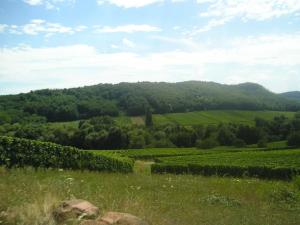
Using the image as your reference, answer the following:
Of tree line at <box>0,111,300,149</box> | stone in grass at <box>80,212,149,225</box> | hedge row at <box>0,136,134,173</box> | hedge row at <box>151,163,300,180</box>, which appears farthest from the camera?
tree line at <box>0,111,300,149</box>

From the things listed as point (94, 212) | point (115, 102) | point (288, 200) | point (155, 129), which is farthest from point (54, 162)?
point (115, 102)

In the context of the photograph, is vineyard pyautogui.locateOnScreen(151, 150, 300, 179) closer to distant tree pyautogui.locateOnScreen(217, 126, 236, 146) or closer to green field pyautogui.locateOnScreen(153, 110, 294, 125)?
distant tree pyautogui.locateOnScreen(217, 126, 236, 146)

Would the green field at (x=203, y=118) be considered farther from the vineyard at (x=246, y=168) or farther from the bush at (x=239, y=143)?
the vineyard at (x=246, y=168)

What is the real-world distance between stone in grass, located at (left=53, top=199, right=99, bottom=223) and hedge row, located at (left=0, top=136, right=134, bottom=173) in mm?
12549

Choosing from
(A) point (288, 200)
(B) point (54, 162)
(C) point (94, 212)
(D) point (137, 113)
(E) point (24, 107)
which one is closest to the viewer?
(C) point (94, 212)

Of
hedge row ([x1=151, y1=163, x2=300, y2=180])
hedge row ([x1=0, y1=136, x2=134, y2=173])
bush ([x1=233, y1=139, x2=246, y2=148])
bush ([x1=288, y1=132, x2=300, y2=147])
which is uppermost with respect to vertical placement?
hedge row ([x1=0, y1=136, x2=134, y2=173])

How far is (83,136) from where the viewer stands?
332ft

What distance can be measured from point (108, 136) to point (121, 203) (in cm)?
9137

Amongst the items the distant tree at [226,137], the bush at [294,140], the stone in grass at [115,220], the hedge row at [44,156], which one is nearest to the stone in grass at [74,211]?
the stone in grass at [115,220]

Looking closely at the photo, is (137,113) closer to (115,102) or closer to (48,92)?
(115,102)

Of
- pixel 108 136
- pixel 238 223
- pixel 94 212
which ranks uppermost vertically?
pixel 94 212

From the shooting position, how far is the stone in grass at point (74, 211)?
27.3ft

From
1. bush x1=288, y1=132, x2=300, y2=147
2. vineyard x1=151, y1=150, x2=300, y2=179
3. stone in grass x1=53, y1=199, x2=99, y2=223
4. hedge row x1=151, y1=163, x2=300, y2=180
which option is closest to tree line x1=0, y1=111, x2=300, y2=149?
bush x1=288, y1=132, x2=300, y2=147

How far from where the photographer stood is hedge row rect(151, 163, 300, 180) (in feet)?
118
